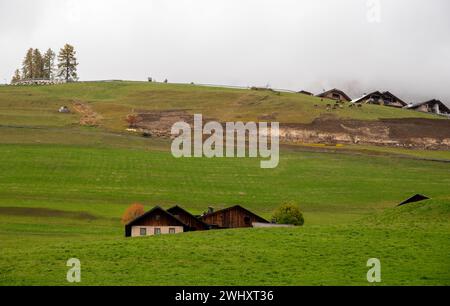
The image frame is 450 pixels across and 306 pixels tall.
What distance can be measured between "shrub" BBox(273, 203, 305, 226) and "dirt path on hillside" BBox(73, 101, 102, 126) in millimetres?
59966

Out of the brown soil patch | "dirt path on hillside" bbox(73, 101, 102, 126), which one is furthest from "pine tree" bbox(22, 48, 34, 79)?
the brown soil patch

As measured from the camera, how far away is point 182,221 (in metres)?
63.4

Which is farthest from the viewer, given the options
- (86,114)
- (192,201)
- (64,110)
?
(64,110)

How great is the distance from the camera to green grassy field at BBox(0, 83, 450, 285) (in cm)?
3581

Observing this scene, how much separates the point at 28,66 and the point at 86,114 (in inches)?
2690

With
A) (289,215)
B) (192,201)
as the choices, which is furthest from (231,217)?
(192,201)

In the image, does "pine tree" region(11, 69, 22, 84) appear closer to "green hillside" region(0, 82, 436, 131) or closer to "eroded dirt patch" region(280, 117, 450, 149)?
"green hillside" region(0, 82, 436, 131)

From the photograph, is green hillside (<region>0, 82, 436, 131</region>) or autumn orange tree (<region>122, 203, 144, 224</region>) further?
green hillside (<region>0, 82, 436, 131</region>)

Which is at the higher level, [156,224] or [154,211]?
[154,211]

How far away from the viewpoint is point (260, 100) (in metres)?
142

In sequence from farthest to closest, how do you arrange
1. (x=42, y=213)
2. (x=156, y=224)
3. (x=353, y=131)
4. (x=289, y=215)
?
(x=353, y=131)
(x=42, y=213)
(x=289, y=215)
(x=156, y=224)

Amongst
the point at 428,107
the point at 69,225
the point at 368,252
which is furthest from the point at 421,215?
the point at 428,107

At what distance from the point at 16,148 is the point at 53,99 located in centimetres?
4258

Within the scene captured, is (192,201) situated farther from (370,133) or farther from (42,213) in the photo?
(370,133)
